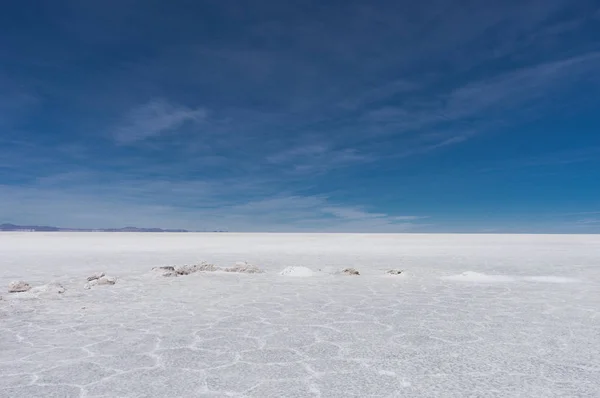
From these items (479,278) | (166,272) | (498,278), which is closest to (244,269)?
(166,272)

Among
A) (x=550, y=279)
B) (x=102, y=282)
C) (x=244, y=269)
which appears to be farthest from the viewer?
(x=244, y=269)

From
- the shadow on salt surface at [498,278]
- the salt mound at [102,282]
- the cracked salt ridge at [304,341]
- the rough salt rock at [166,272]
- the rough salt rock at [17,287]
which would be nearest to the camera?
the cracked salt ridge at [304,341]

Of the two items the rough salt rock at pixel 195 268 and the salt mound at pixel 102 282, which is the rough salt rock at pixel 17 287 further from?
the rough salt rock at pixel 195 268

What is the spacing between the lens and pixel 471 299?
6270 millimetres

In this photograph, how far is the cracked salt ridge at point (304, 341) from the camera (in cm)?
293

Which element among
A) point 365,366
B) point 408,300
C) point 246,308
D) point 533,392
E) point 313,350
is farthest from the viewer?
point 408,300

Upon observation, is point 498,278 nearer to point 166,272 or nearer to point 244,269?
point 244,269

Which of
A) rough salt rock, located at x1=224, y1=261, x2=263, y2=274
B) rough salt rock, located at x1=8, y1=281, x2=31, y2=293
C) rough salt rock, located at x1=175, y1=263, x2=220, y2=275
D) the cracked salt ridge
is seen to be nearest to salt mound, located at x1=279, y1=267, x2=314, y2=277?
rough salt rock, located at x1=224, y1=261, x2=263, y2=274

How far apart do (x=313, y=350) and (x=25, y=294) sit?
16.8ft

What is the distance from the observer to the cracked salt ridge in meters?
2.93

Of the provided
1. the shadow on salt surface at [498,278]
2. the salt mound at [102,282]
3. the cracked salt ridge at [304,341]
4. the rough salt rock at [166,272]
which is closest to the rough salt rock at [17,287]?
the cracked salt ridge at [304,341]

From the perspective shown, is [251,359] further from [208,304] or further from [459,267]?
[459,267]

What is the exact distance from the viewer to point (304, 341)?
159 inches

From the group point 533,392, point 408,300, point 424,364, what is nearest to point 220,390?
point 424,364
